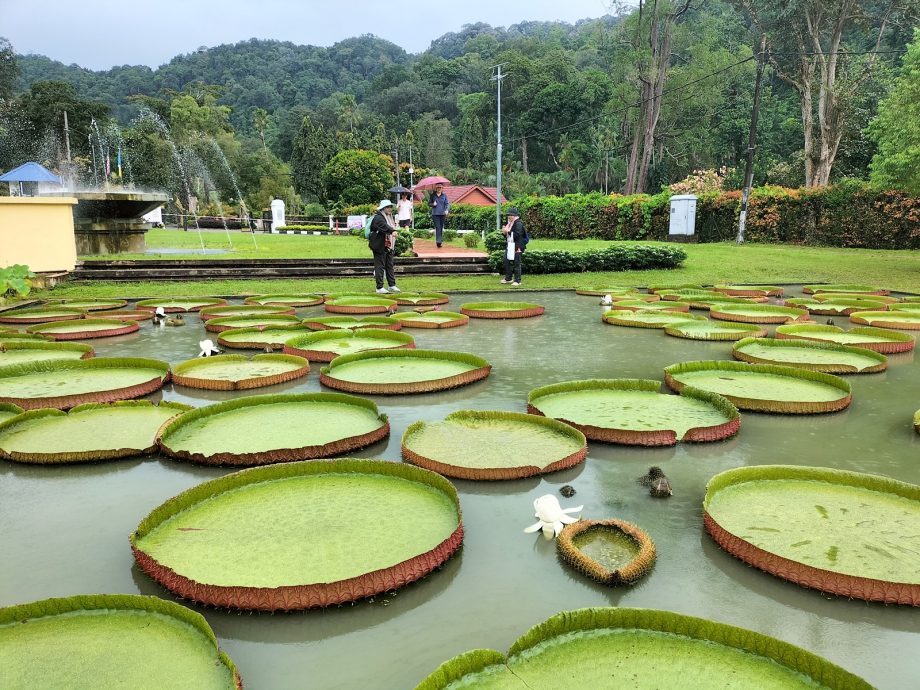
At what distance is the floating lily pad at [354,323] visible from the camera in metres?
7.74

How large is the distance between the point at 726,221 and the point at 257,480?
24.6 meters

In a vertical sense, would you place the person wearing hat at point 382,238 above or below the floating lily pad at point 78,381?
above

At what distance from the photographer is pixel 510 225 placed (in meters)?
12.7

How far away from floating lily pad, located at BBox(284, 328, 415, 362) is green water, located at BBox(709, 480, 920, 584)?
407cm

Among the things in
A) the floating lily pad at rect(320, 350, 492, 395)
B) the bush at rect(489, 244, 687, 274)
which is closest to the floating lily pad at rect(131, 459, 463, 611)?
the floating lily pad at rect(320, 350, 492, 395)

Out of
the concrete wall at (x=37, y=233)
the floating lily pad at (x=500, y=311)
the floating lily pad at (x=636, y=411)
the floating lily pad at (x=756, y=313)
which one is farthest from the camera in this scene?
the concrete wall at (x=37, y=233)

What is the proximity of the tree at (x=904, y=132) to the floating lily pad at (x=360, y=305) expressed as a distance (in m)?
11.7

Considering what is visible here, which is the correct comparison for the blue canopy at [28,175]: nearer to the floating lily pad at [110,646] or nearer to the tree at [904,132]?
the floating lily pad at [110,646]

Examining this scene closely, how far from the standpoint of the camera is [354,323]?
26.6 feet

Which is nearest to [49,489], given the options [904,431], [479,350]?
[479,350]

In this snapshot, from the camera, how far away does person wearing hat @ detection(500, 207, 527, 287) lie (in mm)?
12646

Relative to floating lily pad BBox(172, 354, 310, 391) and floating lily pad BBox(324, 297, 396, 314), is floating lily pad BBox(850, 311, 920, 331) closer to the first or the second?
floating lily pad BBox(324, 297, 396, 314)

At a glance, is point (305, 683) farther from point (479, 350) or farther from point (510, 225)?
point (510, 225)

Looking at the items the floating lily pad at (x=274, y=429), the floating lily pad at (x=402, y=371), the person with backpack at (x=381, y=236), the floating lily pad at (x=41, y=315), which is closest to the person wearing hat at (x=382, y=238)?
the person with backpack at (x=381, y=236)
